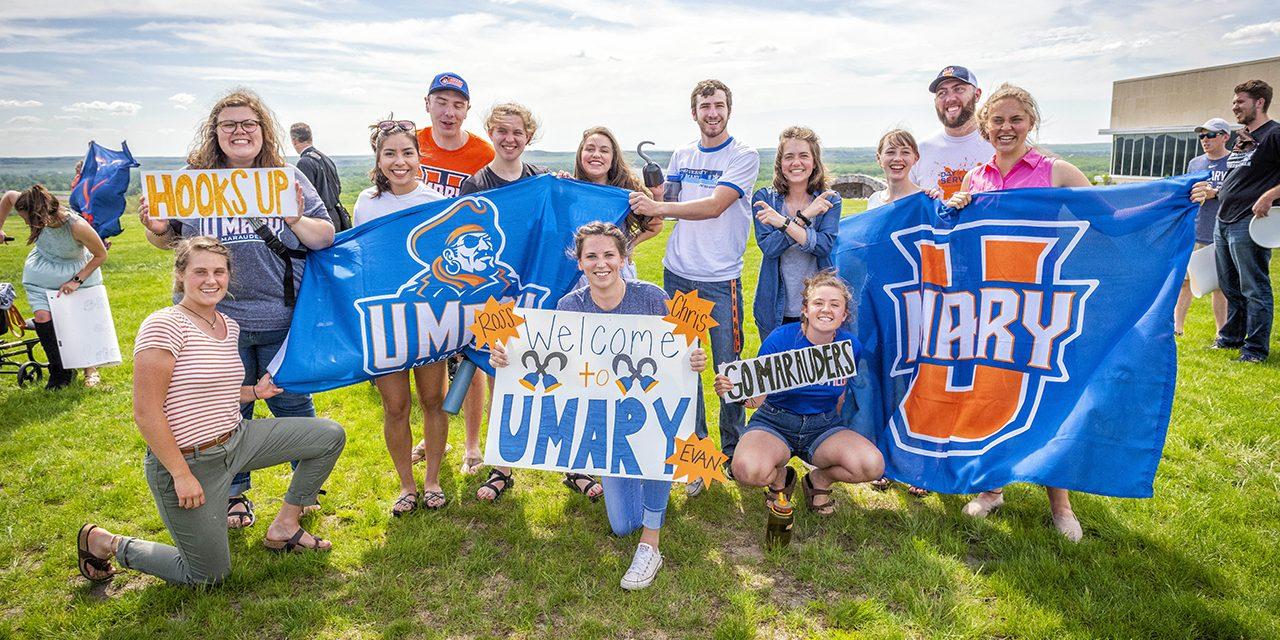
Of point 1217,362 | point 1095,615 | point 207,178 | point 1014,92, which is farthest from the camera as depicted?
point 1217,362

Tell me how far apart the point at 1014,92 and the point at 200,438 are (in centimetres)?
495

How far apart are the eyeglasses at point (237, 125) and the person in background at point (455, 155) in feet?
4.31

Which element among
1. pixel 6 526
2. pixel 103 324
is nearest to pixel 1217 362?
pixel 6 526

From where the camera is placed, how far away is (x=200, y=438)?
12.1ft

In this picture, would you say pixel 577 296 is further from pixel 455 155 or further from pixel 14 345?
pixel 14 345

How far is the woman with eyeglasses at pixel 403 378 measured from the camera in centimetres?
445

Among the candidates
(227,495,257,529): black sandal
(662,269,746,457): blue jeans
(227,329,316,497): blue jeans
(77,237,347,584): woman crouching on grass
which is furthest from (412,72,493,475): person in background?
(662,269,746,457): blue jeans

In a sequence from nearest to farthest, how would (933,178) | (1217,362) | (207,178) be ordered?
(207,178), (933,178), (1217,362)

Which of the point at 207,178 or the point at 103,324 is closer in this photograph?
the point at 207,178

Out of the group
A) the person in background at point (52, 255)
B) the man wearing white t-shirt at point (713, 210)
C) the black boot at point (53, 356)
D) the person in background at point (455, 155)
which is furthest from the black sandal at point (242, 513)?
the black boot at point (53, 356)

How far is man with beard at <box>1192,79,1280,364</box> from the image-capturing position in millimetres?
7270

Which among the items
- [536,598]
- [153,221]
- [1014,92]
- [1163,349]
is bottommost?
[536,598]

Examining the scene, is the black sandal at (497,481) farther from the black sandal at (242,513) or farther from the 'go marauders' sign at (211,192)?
the 'go marauders' sign at (211,192)

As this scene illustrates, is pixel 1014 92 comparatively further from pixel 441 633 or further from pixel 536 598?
pixel 441 633
